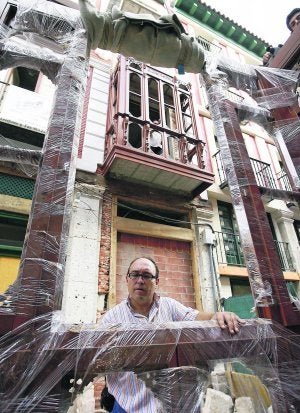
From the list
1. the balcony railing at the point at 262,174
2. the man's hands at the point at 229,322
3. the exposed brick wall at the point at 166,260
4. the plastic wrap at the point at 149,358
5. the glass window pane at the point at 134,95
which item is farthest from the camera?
the balcony railing at the point at 262,174

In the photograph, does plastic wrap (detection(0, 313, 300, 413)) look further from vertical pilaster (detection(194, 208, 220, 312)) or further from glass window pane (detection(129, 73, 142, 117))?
glass window pane (detection(129, 73, 142, 117))

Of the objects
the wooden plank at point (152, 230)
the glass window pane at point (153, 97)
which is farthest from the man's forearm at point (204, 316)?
the glass window pane at point (153, 97)

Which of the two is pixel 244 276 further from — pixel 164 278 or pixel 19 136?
pixel 19 136

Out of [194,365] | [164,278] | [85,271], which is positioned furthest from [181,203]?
[194,365]

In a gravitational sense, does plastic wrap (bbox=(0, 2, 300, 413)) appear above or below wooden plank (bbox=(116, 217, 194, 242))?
below

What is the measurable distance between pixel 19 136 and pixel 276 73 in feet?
19.1

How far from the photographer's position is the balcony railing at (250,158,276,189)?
917cm

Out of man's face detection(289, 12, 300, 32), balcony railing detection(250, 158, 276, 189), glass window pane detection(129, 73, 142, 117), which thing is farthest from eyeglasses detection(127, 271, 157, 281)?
balcony railing detection(250, 158, 276, 189)

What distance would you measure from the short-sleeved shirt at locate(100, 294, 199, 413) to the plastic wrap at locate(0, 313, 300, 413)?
200 mm

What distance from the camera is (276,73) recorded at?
2006 mm

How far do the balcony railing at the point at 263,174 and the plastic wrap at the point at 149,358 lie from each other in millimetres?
8920

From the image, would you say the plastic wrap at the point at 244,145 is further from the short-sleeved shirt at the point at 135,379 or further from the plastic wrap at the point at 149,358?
the short-sleeved shirt at the point at 135,379

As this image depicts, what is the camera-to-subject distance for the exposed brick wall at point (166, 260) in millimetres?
5952

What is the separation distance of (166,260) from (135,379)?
200 inches
